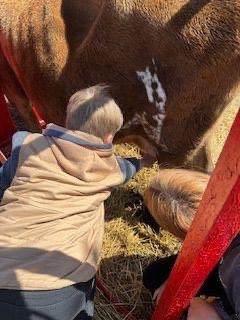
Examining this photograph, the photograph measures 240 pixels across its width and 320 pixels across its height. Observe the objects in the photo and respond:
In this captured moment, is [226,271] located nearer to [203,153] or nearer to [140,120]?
[140,120]

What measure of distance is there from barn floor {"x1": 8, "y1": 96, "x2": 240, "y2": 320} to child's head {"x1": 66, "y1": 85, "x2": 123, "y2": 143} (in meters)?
0.71

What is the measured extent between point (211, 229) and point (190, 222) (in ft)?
1.79

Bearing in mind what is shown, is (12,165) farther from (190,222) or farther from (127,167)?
(190,222)

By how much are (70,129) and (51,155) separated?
16cm

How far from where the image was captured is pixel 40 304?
1.81m

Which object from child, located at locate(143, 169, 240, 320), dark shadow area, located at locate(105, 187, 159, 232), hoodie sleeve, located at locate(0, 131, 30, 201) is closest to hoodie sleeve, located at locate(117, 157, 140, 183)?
child, located at locate(143, 169, 240, 320)

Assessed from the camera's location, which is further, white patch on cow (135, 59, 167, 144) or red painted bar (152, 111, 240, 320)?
white patch on cow (135, 59, 167, 144)

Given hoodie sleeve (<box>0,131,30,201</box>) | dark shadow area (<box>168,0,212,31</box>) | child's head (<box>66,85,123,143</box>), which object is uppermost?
dark shadow area (<box>168,0,212,31</box>)

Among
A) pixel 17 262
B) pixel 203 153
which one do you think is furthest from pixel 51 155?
pixel 203 153

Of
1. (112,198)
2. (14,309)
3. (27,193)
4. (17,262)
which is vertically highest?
(27,193)

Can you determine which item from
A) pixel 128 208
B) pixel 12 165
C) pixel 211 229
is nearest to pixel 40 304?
pixel 12 165

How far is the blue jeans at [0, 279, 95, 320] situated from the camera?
5.89ft

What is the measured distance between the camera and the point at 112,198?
3170 millimetres

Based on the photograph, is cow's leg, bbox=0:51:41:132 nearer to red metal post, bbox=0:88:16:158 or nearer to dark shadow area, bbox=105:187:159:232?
red metal post, bbox=0:88:16:158
